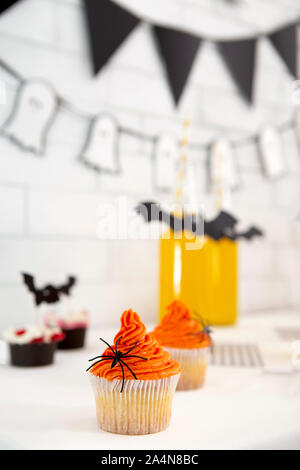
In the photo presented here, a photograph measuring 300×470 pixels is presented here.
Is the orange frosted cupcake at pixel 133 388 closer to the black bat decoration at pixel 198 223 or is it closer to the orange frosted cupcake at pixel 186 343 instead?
the orange frosted cupcake at pixel 186 343

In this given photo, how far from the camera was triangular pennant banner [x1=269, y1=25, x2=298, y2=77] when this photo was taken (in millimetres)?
2080

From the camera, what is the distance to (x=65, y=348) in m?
1.25

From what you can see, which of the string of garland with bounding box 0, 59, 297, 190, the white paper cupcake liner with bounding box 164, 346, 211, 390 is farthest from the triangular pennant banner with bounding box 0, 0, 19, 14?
the white paper cupcake liner with bounding box 164, 346, 211, 390

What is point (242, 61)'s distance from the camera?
78.1 inches

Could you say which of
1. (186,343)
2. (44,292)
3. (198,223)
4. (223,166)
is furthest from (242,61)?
(186,343)

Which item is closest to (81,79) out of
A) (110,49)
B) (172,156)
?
(110,49)

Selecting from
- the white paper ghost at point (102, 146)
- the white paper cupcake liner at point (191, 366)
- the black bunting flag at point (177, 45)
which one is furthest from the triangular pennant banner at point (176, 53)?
the white paper cupcake liner at point (191, 366)

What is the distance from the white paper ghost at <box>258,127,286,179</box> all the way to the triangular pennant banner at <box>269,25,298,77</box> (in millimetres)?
270

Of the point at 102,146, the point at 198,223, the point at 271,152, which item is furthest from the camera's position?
the point at 271,152

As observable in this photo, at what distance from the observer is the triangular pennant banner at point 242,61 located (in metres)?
1.95

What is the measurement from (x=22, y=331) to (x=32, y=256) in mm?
382

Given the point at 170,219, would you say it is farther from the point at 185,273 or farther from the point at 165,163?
the point at 165,163

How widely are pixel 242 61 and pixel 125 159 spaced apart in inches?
25.1
